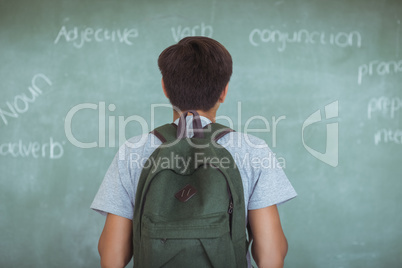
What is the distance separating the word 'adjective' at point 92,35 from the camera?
2.33m

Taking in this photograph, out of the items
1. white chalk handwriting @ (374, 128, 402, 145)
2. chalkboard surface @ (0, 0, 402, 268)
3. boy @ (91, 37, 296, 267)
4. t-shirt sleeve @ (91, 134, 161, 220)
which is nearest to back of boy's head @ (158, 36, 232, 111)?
boy @ (91, 37, 296, 267)

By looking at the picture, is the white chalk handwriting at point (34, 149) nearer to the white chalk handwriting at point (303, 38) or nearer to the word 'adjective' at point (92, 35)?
the word 'adjective' at point (92, 35)

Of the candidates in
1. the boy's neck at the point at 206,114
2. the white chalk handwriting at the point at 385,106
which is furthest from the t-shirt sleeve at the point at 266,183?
the white chalk handwriting at the point at 385,106

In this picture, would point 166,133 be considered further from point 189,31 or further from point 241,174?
point 189,31

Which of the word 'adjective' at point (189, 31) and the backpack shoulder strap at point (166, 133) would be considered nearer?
the backpack shoulder strap at point (166, 133)

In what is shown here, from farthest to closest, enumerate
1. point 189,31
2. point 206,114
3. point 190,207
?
1. point 189,31
2. point 206,114
3. point 190,207

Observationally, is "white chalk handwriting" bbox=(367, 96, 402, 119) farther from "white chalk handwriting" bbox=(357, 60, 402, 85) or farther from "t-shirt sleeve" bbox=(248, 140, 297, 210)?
"t-shirt sleeve" bbox=(248, 140, 297, 210)

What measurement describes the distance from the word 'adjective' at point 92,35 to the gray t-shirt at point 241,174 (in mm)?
1535

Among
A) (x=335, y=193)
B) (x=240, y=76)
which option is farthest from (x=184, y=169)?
(x=335, y=193)

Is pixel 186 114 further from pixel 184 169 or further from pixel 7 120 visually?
pixel 7 120

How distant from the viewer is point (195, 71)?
912mm

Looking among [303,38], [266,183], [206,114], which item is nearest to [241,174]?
[266,183]

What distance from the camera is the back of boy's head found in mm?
912

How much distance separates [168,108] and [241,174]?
151cm
